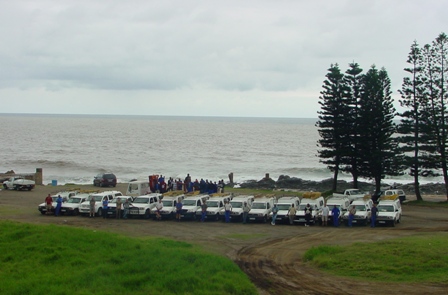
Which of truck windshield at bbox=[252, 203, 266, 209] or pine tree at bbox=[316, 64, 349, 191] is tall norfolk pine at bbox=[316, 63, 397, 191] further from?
truck windshield at bbox=[252, 203, 266, 209]

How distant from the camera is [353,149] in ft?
157

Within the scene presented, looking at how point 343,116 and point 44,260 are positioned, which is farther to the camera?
point 343,116

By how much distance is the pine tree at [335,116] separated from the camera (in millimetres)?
48278

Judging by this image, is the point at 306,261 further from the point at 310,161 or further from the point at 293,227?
the point at 310,161

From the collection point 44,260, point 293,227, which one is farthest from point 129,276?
point 293,227

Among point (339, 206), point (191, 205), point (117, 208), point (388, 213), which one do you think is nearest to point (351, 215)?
point (339, 206)

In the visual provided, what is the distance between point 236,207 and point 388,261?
552 inches

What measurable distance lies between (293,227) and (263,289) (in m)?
13.4

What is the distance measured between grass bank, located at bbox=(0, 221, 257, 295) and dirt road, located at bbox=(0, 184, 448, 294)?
1699 mm

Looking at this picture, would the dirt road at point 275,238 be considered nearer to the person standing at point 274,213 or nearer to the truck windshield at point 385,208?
the person standing at point 274,213

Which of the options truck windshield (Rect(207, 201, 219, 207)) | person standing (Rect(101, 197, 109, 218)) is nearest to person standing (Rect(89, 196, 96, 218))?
person standing (Rect(101, 197, 109, 218))

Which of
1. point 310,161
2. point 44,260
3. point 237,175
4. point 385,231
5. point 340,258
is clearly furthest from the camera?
point 310,161

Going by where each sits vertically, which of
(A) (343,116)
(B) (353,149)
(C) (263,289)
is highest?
(A) (343,116)

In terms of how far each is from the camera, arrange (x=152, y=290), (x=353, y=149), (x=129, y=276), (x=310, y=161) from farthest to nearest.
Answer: (x=310, y=161)
(x=353, y=149)
(x=129, y=276)
(x=152, y=290)
